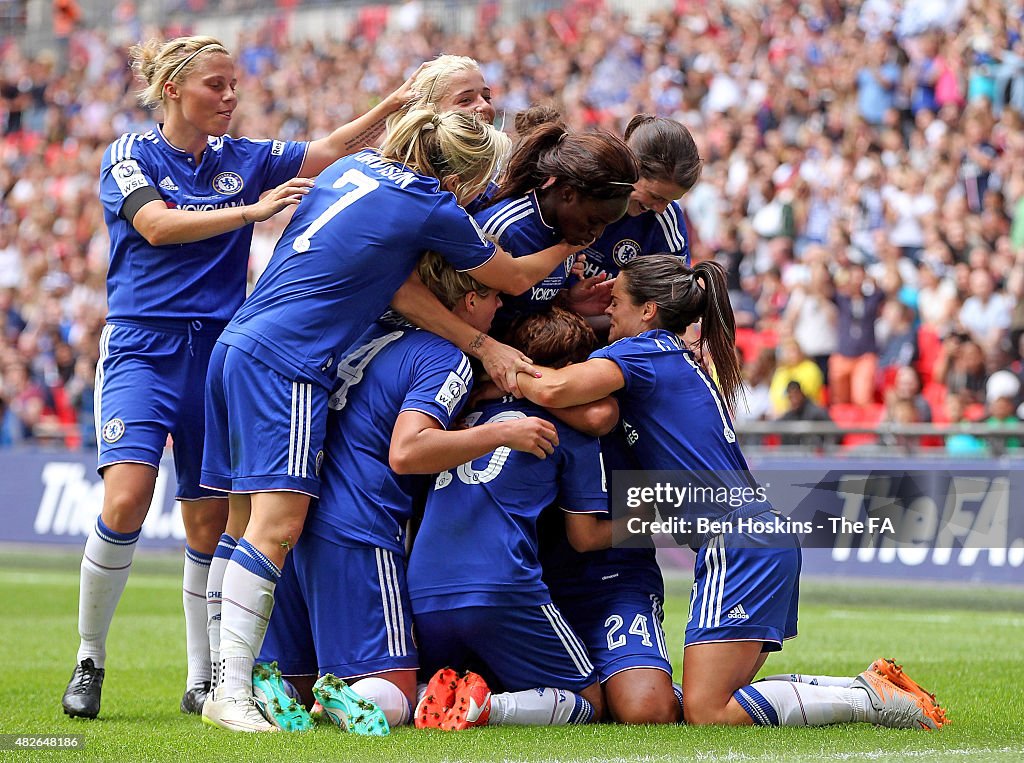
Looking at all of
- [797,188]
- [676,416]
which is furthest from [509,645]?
[797,188]

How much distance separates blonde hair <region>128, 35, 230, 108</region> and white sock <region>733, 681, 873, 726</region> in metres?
3.22

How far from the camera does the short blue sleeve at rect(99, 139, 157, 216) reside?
5785 mm

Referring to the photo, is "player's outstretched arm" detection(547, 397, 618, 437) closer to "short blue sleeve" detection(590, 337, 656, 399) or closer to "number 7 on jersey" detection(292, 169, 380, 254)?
"short blue sleeve" detection(590, 337, 656, 399)

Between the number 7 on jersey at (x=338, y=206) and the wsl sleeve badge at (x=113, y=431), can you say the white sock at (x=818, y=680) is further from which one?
the wsl sleeve badge at (x=113, y=431)

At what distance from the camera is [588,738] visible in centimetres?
492

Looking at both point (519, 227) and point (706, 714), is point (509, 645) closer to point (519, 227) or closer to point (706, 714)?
point (706, 714)

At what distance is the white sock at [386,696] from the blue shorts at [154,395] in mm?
1241

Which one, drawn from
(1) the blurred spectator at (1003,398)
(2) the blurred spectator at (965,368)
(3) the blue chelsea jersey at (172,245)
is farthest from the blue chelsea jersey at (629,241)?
(2) the blurred spectator at (965,368)

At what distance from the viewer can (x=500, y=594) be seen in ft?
17.1

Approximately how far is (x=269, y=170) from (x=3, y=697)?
8.30 ft

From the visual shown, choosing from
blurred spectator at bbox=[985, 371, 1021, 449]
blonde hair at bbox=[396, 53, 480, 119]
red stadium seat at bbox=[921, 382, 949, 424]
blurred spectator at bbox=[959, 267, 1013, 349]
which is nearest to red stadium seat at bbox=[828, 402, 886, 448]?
red stadium seat at bbox=[921, 382, 949, 424]

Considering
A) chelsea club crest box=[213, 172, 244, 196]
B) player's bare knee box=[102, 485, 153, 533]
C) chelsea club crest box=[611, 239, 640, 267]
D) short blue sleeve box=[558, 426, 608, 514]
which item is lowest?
player's bare knee box=[102, 485, 153, 533]

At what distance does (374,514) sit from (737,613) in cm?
135

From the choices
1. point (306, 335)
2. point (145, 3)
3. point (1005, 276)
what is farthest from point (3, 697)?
point (145, 3)
